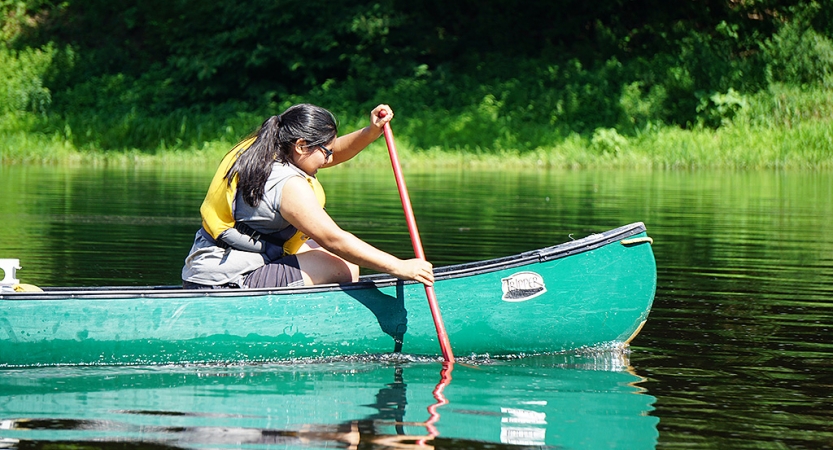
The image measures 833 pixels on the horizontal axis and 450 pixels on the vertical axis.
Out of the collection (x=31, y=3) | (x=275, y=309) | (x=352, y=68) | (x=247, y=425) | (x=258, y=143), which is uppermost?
(x=31, y=3)

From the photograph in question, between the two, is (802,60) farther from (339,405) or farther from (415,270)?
(339,405)

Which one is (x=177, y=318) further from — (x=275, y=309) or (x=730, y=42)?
(x=730, y=42)

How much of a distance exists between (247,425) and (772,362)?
96.1 inches

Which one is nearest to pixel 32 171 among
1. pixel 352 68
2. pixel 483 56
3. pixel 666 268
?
pixel 352 68

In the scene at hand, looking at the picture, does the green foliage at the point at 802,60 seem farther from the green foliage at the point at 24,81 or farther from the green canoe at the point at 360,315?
the green canoe at the point at 360,315

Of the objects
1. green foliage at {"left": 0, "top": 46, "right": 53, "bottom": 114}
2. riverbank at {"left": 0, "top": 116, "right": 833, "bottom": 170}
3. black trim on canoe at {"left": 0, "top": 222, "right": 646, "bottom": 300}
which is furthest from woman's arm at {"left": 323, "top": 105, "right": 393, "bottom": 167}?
green foliage at {"left": 0, "top": 46, "right": 53, "bottom": 114}

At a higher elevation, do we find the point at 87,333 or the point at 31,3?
the point at 31,3

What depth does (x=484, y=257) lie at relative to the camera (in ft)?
28.1

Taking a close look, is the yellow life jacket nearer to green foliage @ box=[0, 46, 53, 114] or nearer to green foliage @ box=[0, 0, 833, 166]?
green foliage @ box=[0, 0, 833, 166]

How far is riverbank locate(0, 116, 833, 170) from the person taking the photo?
20141mm

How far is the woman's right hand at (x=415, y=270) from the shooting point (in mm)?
5016

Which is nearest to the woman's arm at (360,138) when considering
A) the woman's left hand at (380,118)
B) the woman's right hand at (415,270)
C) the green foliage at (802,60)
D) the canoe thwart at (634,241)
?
the woman's left hand at (380,118)

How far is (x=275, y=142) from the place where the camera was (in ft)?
16.7

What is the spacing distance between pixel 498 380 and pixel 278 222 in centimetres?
115
